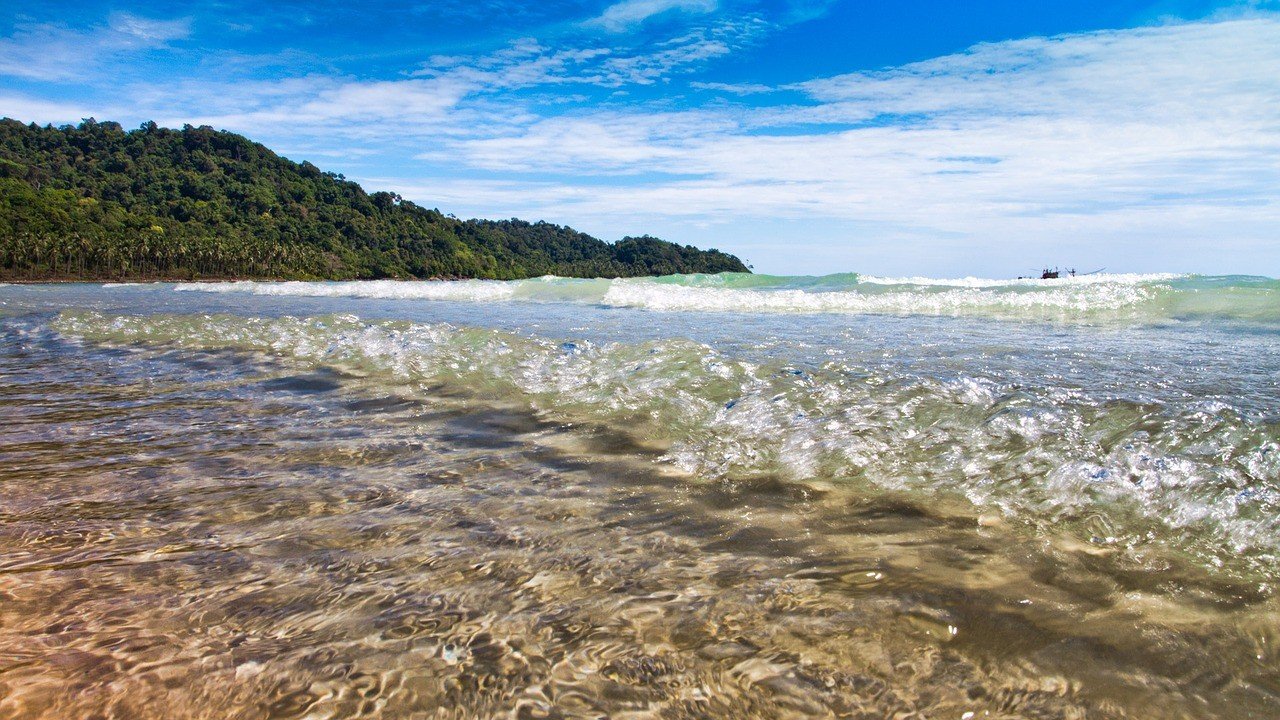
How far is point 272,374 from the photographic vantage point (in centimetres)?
635

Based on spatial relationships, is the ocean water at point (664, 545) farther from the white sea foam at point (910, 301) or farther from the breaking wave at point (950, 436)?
the white sea foam at point (910, 301)

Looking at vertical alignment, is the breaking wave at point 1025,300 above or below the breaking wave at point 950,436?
above

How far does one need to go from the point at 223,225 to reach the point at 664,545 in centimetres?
14722

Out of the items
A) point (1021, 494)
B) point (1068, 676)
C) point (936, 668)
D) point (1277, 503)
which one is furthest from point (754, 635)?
point (1277, 503)

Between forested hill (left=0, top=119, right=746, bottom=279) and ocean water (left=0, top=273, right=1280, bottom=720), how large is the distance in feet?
343

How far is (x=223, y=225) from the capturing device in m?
125

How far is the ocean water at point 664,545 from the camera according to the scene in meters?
1.66

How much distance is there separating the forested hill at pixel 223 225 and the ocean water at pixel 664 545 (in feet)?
343

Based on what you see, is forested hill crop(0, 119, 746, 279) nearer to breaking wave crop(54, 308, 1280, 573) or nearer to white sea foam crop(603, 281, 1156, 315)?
white sea foam crop(603, 281, 1156, 315)

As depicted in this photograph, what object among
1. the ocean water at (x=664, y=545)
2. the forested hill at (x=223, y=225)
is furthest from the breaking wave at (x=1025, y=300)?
the forested hill at (x=223, y=225)

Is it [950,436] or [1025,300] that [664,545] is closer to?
[950,436]

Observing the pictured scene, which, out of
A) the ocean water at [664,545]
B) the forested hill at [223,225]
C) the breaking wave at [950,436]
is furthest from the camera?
the forested hill at [223,225]

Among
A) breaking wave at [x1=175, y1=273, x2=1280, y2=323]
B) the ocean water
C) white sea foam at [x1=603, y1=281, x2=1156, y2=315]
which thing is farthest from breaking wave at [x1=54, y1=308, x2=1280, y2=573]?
white sea foam at [x1=603, y1=281, x2=1156, y2=315]

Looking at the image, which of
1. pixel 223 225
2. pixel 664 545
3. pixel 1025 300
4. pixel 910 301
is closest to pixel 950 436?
pixel 664 545
